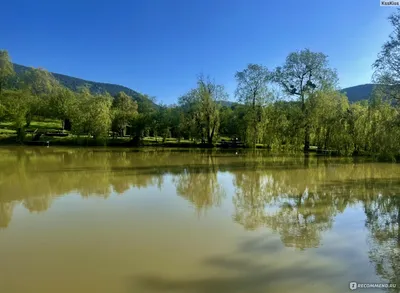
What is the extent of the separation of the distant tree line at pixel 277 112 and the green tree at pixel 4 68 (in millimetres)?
221

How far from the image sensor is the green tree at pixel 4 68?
55688mm

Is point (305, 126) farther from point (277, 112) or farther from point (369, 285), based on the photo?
point (369, 285)

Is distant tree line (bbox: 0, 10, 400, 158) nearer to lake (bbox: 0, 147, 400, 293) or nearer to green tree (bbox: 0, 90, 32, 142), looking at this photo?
green tree (bbox: 0, 90, 32, 142)

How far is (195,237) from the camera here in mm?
6711

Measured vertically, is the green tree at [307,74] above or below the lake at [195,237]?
above

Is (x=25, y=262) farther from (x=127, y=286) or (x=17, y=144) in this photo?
(x=17, y=144)

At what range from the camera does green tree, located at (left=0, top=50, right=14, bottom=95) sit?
5569 centimetres

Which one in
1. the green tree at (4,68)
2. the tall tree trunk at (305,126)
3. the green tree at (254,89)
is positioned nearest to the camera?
the tall tree trunk at (305,126)

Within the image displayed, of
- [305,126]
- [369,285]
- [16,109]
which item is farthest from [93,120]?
[369,285]

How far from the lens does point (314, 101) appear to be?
29922mm

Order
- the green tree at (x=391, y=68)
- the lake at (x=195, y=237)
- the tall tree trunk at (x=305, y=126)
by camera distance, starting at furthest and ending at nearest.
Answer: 1. the tall tree trunk at (x=305, y=126)
2. the green tree at (x=391, y=68)
3. the lake at (x=195, y=237)

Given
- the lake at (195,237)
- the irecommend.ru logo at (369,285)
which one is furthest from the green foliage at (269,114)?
the irecommend.ru logo at (369,285)

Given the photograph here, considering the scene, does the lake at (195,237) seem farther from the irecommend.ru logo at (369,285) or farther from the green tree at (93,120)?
the green tree at (93,120)

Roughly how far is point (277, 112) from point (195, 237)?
94.8 feet
